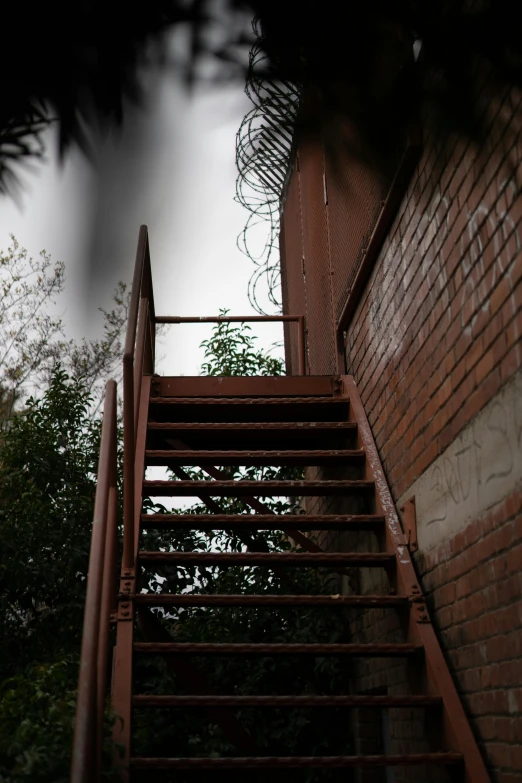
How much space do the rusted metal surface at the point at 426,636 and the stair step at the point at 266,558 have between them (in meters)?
0.12

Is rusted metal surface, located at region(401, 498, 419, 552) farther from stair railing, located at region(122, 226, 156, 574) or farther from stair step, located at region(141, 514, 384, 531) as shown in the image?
stair railing, located at region(122, 226, 156, 574)

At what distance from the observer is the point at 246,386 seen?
17.6ft

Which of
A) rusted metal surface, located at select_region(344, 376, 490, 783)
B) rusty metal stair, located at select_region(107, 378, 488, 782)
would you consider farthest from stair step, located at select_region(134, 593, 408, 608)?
rusted metal surface, located at select_region(344, 376, 490, 783)

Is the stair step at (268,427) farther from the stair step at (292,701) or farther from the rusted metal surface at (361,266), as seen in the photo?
the stair step at (292,701)

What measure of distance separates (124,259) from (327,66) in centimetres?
27

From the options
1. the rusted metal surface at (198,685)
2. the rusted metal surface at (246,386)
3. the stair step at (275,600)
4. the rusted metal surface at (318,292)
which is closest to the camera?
the stair step at (275,600)

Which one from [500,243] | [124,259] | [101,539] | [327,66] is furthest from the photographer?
[101,539]

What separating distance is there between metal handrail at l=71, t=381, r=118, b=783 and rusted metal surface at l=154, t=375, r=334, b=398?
1.94 metres

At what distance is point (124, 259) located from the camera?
63 cm

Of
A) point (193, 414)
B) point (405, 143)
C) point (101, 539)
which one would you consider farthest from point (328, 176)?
point (193, 414)

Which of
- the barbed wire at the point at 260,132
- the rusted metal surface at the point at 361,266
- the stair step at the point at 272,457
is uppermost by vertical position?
the rusted metal surface at the point at 361,266

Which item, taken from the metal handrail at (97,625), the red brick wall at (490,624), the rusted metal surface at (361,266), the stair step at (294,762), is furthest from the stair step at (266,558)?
the rusted metal surface at (361,266)

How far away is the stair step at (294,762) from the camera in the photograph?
2.86 metres

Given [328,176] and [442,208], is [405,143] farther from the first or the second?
[442,208]
